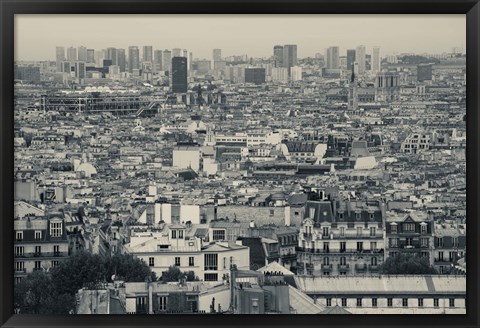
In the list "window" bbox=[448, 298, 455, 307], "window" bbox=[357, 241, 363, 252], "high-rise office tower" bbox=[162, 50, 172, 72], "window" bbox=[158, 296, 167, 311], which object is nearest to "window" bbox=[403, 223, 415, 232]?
"window" bbox=[357, 241, 363, 252]

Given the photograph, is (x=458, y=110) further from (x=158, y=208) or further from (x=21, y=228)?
(x=21, y=228)

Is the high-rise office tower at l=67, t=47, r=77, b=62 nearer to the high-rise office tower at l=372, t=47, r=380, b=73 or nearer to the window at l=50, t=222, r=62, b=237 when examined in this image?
the window at l=50, t=222, r=62, b=237

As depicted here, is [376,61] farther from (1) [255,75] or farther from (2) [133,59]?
(2) [133,59]

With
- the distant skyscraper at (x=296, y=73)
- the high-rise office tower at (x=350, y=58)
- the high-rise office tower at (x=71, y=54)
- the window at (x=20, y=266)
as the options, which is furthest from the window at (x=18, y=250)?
the high-rise office tower at (x=350, y=58)

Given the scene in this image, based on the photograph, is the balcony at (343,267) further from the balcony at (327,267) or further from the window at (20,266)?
the window at (20,266)

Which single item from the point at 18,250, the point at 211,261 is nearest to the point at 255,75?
the point at 211,261
